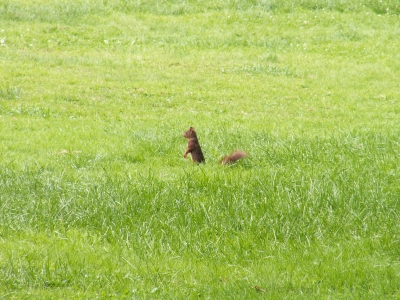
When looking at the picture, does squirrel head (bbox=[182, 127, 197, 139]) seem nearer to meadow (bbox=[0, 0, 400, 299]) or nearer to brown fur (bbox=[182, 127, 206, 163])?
brown fur (bbox=[182, 127, 206, 163])

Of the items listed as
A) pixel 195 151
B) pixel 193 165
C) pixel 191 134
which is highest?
pixel 191 134

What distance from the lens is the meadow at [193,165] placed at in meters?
4.61

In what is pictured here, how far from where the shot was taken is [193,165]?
24.3 feet

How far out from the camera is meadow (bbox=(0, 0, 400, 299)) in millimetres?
4605

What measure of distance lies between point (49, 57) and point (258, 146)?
785 centimetres

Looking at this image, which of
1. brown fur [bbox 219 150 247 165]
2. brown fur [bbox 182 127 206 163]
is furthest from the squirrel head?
brown fur [bbox 219 150 247 165]

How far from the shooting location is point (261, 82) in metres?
13.2

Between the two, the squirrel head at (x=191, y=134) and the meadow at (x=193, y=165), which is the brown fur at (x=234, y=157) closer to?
the meadow at (x=193, y=165)

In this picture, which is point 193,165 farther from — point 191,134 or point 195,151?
point 191,134

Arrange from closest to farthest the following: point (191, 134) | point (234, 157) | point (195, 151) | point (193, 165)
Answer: point (234, 157) < point (193, 165) < point (195, 151) < point (191, 134)

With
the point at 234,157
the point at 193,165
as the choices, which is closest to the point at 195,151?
the point at 193,165

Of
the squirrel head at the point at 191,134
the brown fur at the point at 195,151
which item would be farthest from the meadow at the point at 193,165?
the squirrel head at the point at 191,134

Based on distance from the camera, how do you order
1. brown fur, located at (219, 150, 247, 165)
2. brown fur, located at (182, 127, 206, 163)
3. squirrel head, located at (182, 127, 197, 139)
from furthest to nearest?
1. squirrel head, located at (182, 127, 197, 139)
2. brown fur, located at (182, 127, 206, 163)
3. brown fur, located at (219, 150, 247, 165)

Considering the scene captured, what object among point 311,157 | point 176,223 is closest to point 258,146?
point 311,157
